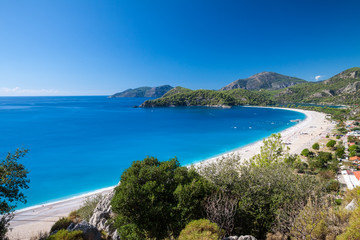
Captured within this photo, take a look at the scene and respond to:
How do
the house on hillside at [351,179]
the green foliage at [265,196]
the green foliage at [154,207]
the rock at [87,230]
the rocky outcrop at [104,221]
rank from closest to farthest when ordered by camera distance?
the rock at [87,230], the green foliage at [154,207], the green foliage at [265,196], the rocky outcrop at [104,221], the house on hillside at [351,179]

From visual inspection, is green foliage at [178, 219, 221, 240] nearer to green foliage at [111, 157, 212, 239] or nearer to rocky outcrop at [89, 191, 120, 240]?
green foliage at [111, 157, 212, 239]

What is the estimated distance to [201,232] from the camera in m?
7.97

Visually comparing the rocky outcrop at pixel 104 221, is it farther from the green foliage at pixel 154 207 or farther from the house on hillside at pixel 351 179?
the house on hillside at pixel 351 179

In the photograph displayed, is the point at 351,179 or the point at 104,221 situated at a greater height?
the point at 104,221

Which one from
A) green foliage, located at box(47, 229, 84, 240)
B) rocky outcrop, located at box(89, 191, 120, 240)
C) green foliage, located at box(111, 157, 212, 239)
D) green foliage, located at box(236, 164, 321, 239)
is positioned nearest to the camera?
green foliage, located at box(47, 229, 84, 240)

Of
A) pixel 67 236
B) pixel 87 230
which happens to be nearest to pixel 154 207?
pixel 87 230

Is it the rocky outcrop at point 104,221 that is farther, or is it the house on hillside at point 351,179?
the house on hillside at point 351,179

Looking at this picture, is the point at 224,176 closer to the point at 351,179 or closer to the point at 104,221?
the point at 104,221

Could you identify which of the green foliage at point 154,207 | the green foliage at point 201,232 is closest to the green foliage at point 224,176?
the green foliage at point 154,207

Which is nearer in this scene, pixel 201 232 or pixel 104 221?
pixel 201 232

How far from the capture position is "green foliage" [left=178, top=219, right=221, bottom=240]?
7454 millimetres

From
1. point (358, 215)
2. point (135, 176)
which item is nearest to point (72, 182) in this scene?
point (135, 176)

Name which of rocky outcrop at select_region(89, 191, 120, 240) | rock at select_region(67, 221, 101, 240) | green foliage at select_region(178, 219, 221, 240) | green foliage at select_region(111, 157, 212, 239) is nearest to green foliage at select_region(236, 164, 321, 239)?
green foliage at select_region(111, 157, 212, 239)

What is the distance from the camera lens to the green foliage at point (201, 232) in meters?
7.45
